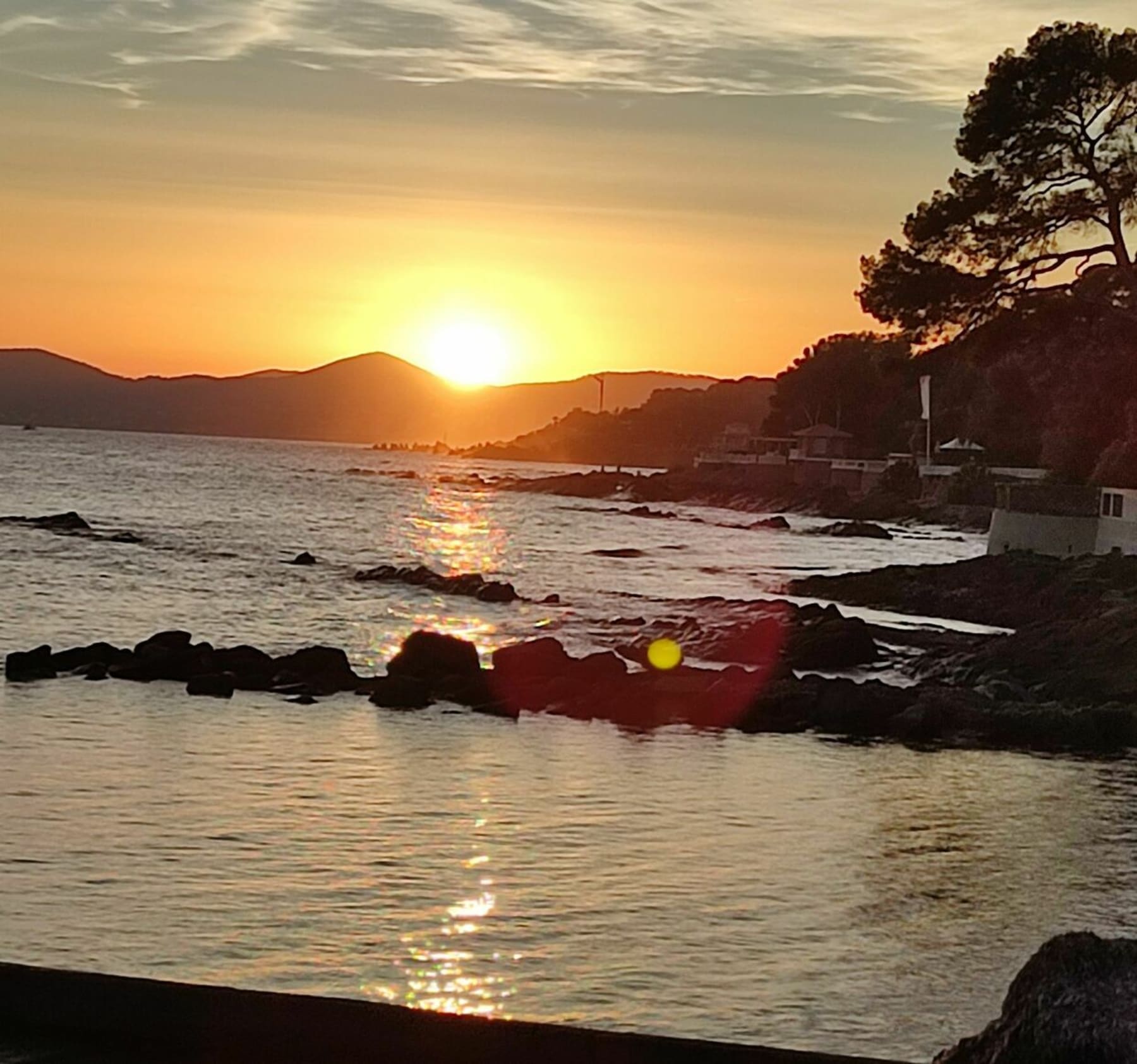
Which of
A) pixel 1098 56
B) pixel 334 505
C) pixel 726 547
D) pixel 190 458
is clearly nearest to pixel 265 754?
pixel 1098 56

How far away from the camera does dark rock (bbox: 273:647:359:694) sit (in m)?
21.0

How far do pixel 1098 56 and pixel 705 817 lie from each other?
78.8 feet

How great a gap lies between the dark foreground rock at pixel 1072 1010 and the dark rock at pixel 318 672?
1602 centimetres

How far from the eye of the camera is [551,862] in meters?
11.5

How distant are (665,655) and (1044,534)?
15.6 metres

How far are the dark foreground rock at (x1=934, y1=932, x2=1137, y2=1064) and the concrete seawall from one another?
25.8 inches

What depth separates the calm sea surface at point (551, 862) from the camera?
856cm

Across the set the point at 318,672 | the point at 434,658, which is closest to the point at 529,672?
the point at 434,658

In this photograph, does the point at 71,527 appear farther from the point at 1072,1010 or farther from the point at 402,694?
the point at 1072,1010

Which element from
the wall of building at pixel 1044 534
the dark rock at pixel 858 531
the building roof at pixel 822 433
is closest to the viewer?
the wall of building at pixel 1044 534

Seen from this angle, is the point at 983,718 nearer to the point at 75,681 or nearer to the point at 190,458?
the point at 75,681

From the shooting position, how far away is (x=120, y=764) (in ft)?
48.9

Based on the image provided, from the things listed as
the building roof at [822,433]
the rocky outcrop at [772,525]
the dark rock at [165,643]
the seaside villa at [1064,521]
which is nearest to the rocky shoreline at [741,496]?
the building roof at [822,433]

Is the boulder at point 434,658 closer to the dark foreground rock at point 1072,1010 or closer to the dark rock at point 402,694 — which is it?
the dark rock at point 402,694
